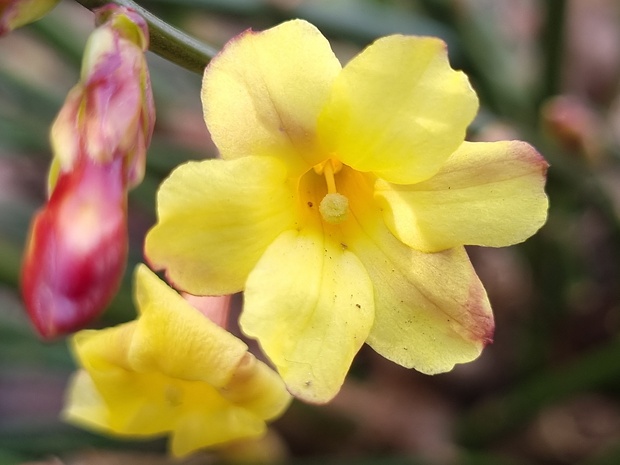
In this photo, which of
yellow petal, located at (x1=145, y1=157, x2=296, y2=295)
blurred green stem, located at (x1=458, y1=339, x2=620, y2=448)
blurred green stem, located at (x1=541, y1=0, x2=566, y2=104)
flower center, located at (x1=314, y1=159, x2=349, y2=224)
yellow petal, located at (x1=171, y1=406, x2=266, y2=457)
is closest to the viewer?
yellow petal, located at (x1=145, y1=157, x2=296, y2=295)

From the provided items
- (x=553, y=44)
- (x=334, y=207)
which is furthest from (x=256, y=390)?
(x=553, y=44)

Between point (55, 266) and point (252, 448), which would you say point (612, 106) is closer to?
point (252, 448)

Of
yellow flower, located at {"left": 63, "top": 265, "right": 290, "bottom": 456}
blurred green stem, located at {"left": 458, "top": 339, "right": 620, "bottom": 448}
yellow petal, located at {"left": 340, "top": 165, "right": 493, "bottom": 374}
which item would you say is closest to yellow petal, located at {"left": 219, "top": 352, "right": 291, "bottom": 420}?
yellow flower, located at {"left": 63, "top": 265, "right": 290, "bottom": 456}

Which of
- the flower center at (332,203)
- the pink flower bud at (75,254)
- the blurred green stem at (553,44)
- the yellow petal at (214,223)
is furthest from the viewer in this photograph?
the blurred green stem at (553,44)

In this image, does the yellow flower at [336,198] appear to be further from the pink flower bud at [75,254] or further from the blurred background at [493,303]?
the blurred background at [493,303]

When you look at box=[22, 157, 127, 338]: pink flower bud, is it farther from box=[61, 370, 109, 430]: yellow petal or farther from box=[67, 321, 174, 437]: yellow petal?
box=[61, 370, 109, 430]: yellow petal

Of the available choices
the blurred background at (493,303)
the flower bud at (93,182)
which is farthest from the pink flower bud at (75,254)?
the blurred background at (493,303)

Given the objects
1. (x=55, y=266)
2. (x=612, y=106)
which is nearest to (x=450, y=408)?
(x=612, y=106)
